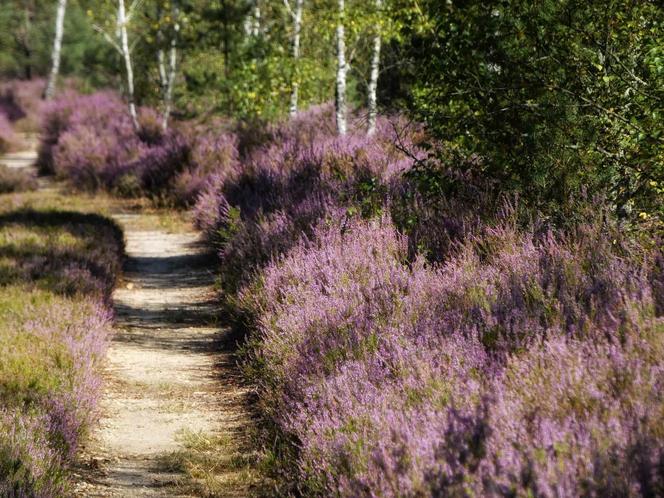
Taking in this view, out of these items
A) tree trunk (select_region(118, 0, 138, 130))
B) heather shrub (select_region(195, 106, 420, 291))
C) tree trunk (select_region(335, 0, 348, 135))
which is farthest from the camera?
tree trunk (select_region(118, 0, 138, 130))

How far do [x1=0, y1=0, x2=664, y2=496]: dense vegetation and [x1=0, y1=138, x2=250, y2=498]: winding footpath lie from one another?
370mm

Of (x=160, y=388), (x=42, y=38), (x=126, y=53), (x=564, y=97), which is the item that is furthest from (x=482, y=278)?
(x=42, y=38)

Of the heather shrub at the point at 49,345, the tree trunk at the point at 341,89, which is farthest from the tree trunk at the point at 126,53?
the heather shrub at the point at 49,345

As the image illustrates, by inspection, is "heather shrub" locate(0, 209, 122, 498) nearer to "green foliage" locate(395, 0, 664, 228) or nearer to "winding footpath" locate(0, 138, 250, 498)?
"winding footpath" locate(0, 138, 250, 498)

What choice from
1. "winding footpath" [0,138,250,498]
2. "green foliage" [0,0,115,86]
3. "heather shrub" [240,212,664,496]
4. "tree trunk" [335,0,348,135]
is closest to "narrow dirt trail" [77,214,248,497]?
"winding footpath" [0,138,250,498]

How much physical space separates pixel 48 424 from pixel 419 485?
8.89 feet

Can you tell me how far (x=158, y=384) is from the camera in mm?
7195

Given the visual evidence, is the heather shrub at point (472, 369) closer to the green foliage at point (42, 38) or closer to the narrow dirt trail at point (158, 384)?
the narrow dirt trail at point (158, 384)

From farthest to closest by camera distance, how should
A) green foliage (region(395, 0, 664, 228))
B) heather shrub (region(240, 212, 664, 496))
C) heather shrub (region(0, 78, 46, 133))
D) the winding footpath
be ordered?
heather shrub (region(0, 78, 46, 133)), green foliage (region(395, 0, 664, 228)), the winding footpath, heather shrub (region(240, 212, 664, 496))

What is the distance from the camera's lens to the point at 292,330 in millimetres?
6188

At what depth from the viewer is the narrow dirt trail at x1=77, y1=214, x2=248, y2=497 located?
5.46 meters

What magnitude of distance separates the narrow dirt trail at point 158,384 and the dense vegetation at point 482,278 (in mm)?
394

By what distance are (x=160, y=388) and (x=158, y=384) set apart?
4.5 inches

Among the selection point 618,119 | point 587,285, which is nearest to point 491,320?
point 587,285
